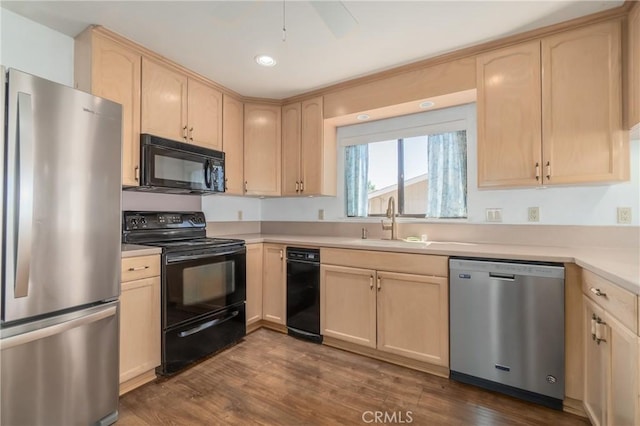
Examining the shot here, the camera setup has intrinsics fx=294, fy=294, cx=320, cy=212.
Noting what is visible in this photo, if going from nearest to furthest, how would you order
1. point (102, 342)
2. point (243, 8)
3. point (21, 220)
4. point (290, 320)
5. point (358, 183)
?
point (21, 220) → point (102, 342) → point (243, 8) → point (290, 320) → point (358, 183)

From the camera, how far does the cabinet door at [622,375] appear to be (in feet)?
3.61

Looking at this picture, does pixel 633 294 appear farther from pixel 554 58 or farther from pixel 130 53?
pixel 130 53

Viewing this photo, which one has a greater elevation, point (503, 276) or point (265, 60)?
point (265, 60)

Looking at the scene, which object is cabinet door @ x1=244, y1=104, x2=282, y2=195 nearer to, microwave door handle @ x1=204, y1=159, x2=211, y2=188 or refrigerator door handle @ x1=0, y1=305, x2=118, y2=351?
microwave door handle @ x1=204, y1=159, x2=211, y2=188

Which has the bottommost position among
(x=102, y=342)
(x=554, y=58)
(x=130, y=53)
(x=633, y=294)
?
(x=102, y=342)

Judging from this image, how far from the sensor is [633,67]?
171cm

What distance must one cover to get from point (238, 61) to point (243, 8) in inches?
26.2

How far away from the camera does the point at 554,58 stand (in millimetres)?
1962

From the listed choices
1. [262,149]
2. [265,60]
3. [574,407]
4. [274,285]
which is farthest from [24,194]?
[574,407]

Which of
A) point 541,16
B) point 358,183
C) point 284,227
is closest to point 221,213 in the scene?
point 284,227

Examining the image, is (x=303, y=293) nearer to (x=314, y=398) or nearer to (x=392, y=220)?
(x=314, y=398)

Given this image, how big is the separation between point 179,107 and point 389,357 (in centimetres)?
270

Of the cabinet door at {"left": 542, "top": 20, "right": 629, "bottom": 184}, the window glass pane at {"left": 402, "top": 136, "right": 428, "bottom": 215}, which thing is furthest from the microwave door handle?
the cabinet door at {"left": 542, "top": 20, "right": 629, "bottom": 184}

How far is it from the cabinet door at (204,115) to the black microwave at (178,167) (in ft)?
0.40
